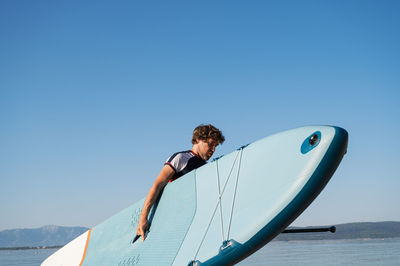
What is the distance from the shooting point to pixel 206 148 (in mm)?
3133

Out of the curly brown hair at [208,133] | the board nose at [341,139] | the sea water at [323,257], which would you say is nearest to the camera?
the board nose at [341,139]

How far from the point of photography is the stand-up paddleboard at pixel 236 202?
1990mm

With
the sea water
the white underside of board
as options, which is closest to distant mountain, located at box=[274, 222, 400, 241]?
the sea water

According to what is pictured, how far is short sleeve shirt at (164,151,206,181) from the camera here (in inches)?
120

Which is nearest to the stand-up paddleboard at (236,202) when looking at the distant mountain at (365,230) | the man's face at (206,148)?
the man's face at (206,148)

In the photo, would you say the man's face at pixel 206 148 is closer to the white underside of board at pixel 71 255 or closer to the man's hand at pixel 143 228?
the man's hand at pixel 143 228

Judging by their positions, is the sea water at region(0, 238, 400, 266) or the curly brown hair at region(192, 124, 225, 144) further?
the sea water at region(0, 238, 400, 266)

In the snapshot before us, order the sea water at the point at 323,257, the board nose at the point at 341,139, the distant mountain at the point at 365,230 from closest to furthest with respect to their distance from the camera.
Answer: the board nose at the point at 341,139
the sea water at the point at 323,257
the distant mountain at the point at 365,230

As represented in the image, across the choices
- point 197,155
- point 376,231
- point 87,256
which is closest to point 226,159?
point 197,155

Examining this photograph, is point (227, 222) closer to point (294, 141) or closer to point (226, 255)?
point (226, 255)

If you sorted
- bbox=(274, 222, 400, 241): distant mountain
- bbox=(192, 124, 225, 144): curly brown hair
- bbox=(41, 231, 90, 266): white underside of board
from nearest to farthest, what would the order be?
bbox=(192, 124, 225, 144): curly brown hair < bbox=(41, 231, 90, 266): white underside of board < bbox=(274, 222, 400, 241): distant mountain

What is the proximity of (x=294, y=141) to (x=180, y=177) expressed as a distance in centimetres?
116

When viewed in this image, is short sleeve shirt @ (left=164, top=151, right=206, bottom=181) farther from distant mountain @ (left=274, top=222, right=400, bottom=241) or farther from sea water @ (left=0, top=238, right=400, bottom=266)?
distant mountain @ (left=274, top=222, right=400, bottom=241)

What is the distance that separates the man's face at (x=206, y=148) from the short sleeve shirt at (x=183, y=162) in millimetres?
45
